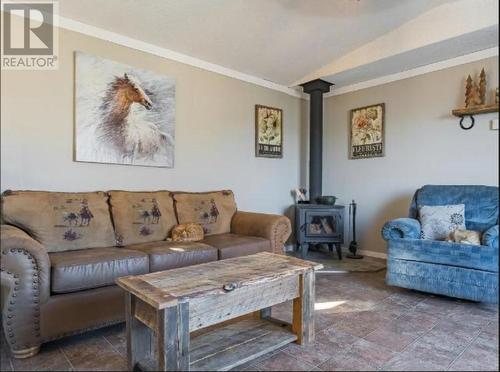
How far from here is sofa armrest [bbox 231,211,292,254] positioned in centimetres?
289

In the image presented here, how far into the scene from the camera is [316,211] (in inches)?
149

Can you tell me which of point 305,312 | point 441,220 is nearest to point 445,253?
point 441,220

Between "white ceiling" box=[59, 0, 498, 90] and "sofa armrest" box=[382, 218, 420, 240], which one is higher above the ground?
"white ceiling" box=[59, 0, 498, 90]

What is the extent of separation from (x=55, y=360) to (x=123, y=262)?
59 cm

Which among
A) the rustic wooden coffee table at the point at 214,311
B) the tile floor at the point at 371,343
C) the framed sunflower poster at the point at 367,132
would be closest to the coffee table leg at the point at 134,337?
the rustic wooden coffee table at the point at 214,311

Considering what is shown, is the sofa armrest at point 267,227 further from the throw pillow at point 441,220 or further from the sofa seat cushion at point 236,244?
the throw pillow at point 441,220

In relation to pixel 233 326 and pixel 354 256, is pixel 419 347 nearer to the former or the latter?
pixel 233 326

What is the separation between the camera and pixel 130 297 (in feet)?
4.85

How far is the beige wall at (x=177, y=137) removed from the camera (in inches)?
90.0

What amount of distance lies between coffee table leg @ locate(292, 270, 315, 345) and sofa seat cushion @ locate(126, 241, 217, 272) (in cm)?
84

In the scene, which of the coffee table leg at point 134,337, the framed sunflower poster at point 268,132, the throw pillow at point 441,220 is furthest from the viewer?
the framed sunflower poster at point 268,132
